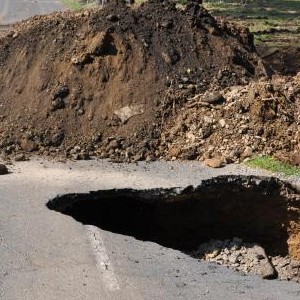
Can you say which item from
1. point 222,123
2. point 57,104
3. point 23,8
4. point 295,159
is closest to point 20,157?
point 57,104

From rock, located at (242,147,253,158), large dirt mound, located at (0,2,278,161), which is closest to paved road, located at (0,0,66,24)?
large dirt mound, located at (0,2,278,161)

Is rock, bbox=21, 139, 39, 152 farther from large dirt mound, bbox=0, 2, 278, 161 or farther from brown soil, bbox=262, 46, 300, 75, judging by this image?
brown soil, bbox=262, 46, 300, 75

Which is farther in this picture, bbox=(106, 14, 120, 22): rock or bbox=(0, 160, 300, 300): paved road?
bbox=(106, 14, 120, 22): rock

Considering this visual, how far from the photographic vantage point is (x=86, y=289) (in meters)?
8.08

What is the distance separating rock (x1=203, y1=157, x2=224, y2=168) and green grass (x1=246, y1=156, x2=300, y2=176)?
Result: 0.59 meters

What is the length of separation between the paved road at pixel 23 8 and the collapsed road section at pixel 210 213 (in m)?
25.9

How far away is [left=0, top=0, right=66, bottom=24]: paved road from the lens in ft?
122

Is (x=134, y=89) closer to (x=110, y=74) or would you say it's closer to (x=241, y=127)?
(x=110, y=74)

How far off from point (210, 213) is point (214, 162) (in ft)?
4.67

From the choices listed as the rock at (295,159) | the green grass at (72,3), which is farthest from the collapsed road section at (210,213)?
the green grass at (72,3)

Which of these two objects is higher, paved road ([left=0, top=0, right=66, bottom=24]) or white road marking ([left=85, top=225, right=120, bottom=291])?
paved road ([left=0, top=0, right=66, bottom=24])

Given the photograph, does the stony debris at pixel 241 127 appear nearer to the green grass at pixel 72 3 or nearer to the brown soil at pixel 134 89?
the brown soil at pixel 134 89

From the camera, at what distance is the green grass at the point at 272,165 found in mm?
12482

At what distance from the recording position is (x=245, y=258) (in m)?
11.1
